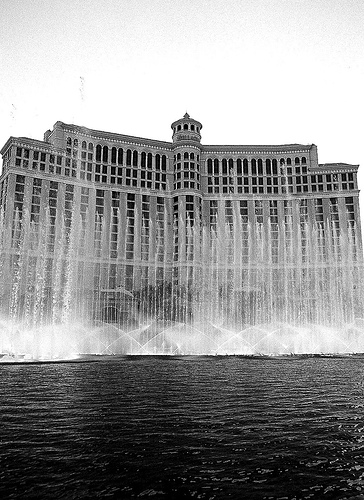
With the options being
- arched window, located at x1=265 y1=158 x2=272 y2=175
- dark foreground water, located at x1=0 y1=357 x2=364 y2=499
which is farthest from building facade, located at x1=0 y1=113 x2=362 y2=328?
dark foreground water, located at x1=0 y1=357 x2=364 y2=499

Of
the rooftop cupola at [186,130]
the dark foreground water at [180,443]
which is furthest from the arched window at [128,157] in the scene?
the dark foreground water at [180,443]

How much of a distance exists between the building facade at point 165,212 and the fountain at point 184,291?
41 cm

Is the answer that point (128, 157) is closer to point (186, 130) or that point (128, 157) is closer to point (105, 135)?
point (105, 135)

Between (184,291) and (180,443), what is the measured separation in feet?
224

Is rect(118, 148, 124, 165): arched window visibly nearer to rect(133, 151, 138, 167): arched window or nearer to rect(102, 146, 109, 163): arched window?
rect(102, 146, 109, 163): arched window

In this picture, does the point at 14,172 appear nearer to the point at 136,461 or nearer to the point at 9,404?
the point at 9,404

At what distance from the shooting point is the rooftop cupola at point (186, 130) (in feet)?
335

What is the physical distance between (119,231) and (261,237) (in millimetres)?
29623

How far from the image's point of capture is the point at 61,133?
95.3 m

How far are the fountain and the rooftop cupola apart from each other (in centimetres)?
1797

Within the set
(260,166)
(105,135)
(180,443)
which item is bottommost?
(180,443)

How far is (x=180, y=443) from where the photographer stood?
968cm

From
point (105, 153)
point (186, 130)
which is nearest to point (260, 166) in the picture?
point (186, 130)

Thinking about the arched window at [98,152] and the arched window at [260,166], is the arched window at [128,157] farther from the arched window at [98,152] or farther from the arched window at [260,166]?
the arched window at [260,166]
